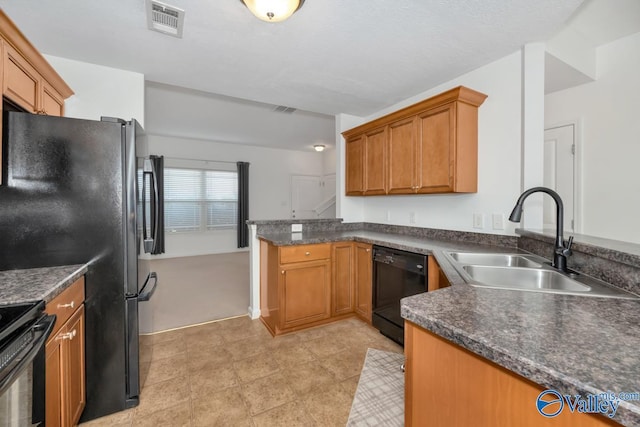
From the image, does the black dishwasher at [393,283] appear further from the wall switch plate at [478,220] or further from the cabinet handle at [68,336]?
the cabinet handle at [68,336]

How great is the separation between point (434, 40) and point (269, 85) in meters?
1.56

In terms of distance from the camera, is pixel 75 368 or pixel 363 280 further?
pixel 363 280

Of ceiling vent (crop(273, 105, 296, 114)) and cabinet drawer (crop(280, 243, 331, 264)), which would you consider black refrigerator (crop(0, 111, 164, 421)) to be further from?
ceiling vent (crop(273, 105, 296, 114))

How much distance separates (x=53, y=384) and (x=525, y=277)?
2.28m

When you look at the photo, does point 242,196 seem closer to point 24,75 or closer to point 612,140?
point 24,75

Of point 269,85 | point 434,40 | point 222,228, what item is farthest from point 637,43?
point 222,228

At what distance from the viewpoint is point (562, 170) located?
286 cm

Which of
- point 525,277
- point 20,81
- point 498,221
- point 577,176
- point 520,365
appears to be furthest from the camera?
point 577,176

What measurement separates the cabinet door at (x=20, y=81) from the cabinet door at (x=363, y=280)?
8.70ft

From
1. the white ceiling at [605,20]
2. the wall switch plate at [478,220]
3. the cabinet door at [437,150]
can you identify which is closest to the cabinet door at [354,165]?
the cabinet door at [437,150]

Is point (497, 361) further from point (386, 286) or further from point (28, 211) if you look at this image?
point (28, 211)

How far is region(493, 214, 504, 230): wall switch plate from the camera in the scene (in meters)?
2.30

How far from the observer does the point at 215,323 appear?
9.22 ft

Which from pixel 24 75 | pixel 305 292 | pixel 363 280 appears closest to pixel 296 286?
pixel 305 292
